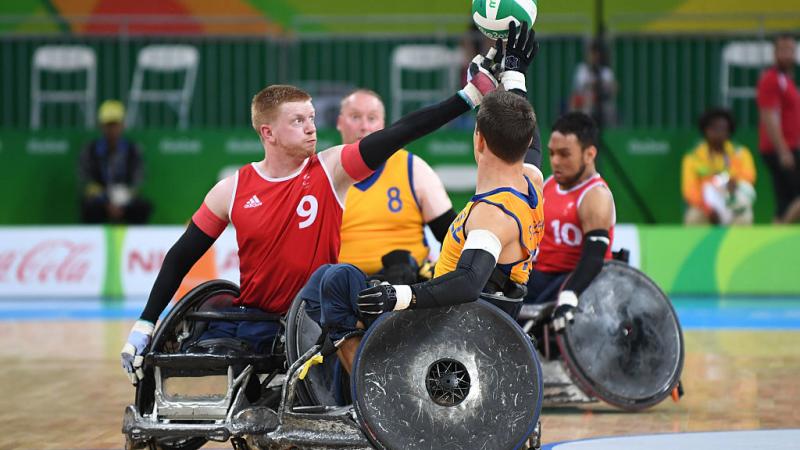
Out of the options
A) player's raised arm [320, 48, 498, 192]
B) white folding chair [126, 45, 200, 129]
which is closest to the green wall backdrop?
white folding chair [126, 45, 200, 129]

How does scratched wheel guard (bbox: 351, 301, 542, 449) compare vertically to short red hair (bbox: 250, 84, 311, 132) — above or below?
below

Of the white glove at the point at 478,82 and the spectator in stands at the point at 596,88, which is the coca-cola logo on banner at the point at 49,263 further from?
the white glove at the point at 478,82

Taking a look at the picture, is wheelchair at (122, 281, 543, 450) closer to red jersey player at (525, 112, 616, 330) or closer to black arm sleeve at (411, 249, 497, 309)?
black arm sleeve at (411, 249, 497, 309)

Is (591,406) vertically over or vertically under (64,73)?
under

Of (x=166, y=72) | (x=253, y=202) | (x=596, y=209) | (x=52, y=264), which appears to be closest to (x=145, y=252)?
(x=52, y=264)

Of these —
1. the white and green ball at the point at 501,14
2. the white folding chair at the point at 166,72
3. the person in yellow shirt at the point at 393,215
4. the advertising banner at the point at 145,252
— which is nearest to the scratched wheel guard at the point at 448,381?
the white and green ball at the point at 501,14

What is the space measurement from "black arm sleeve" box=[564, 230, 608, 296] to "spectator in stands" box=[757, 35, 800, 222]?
24.5 feet

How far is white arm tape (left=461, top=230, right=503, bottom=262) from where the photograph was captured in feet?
18.7

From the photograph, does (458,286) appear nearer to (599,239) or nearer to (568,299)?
(568,299)

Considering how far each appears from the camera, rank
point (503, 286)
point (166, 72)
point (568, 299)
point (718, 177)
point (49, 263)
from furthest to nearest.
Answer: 1. point (166, 72)
2. point (49, 263)
3. point (718, 177)
4. point (568, 299)
5. point (503, 286)

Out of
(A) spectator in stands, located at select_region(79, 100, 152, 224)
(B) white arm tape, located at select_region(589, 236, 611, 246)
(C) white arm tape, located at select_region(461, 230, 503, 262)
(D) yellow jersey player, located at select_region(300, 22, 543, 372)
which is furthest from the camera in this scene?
(A) spectator in stands, located at select_region(79, 100, 152, 224)

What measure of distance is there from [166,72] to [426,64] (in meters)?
3.39

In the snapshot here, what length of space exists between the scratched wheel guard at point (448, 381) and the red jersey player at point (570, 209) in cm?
275

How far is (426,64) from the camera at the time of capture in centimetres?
1662
